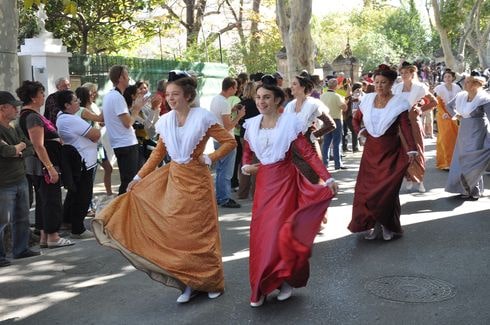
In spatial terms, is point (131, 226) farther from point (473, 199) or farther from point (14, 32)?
point (473, 199)

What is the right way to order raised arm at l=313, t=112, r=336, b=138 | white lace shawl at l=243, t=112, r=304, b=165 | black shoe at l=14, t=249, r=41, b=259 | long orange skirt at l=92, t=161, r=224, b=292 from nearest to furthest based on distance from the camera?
1. long orange skirt at l=92, t=161, r=224, b=292
2. white lace shawl at l=243, t=112, r=304, b=165
3. black shoe at l=14, t=249, r=41, b=259
4. raised arm at l=313, t=112, r=336, b=138

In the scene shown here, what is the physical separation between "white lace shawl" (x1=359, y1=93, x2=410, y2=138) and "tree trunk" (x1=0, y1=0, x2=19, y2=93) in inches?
172

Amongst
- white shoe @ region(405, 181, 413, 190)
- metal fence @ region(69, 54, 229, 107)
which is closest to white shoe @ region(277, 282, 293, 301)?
white shoe @ region(405, 181, 413, 190)

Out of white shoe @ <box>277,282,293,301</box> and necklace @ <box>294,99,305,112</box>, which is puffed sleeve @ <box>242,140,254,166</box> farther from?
necklace @ <box>294,99,305,112</box>

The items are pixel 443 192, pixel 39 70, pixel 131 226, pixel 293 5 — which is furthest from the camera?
pixel 293 5

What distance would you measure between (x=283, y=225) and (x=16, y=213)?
11.2ft

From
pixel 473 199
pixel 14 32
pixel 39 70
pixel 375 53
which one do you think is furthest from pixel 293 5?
pixel 375 53

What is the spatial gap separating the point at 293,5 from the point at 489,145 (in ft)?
23.7

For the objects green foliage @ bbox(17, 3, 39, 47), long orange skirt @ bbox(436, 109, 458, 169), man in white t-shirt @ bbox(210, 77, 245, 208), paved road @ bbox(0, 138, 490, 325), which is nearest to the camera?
paved road @ bbox(0, 138, 490, 325)

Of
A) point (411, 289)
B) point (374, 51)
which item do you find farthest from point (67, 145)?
point (374, 51)

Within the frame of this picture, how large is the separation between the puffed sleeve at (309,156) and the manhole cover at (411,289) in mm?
1160

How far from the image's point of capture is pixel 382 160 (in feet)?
23.3

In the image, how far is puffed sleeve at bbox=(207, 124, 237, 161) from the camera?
527 cm

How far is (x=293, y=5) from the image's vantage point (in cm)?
1509
